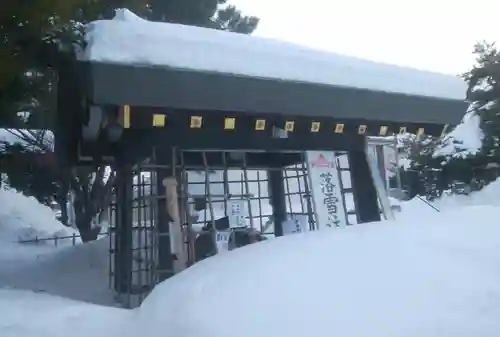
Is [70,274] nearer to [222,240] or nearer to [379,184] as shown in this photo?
[222,240]

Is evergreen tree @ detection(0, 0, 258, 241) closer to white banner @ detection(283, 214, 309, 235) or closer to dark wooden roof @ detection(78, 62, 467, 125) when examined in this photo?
dark wooden roof @ detection(78, 62, 467, 125)

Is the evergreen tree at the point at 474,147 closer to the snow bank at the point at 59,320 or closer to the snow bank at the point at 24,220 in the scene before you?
the snow bank at the point at 24,220

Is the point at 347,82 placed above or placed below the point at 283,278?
above

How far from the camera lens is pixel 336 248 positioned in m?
4.93

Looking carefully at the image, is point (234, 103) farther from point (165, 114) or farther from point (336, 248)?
point (336, 248)

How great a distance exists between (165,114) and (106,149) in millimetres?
1904

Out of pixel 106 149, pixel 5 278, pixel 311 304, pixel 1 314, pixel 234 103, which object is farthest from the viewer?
pixel 5 278

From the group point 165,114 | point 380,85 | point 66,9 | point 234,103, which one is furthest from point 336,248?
point 66,9

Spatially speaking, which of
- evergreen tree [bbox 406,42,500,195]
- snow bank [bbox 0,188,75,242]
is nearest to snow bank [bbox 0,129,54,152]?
snow bank [bbox 0,188,75,242]

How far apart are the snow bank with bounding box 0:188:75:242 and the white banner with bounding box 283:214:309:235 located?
962 cm

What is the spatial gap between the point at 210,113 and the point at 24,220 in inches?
517

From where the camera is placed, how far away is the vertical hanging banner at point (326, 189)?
7582mm

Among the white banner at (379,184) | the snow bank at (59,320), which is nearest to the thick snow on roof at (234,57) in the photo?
the white banner at (379,184)

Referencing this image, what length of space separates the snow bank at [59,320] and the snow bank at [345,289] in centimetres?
25
